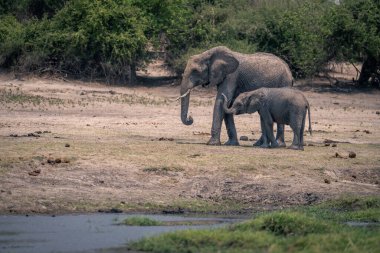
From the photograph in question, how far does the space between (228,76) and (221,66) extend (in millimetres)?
270

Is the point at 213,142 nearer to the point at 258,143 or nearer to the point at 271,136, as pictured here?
the point at 258,143

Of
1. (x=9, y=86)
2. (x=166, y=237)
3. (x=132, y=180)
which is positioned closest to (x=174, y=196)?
(x=132, y=180)

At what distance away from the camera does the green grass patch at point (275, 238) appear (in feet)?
34.8

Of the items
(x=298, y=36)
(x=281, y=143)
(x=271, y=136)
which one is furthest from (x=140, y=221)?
(x=298, y=36)

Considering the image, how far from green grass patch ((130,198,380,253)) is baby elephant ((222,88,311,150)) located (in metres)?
6.63

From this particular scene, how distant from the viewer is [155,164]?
1585cm

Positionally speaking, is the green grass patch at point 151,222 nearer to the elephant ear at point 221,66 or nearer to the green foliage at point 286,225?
the green foliage at point 286,225

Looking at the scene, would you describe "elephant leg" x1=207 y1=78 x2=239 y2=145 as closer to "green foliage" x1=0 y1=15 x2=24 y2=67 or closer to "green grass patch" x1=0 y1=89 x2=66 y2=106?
"green grass patch" x1=0 y1=89 x2=66 y2=106

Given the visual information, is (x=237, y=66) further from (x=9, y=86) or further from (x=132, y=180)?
(x=9, y=86)

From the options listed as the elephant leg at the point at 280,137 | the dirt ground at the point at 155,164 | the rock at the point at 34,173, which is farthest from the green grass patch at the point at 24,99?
the rock at the point at 34,173

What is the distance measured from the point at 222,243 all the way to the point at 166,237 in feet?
2.04

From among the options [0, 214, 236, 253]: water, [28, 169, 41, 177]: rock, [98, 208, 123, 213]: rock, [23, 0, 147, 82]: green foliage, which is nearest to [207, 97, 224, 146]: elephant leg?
[28, 169, 41, 177]: rock

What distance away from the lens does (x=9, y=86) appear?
27.0m

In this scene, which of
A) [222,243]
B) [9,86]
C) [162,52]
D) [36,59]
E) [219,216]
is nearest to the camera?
[222,243]
